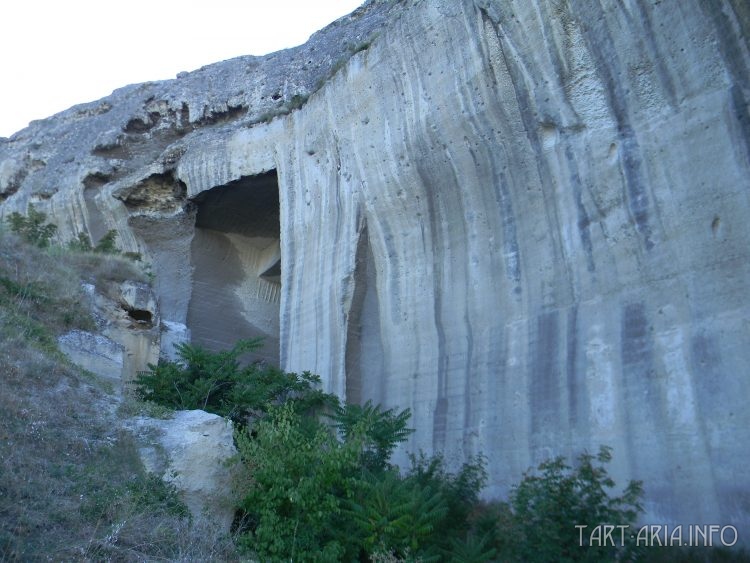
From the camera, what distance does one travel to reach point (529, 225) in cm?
1012

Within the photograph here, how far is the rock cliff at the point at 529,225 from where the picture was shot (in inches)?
298

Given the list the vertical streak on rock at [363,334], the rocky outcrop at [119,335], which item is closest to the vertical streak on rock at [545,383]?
the vertical streak on rock at [363,334]

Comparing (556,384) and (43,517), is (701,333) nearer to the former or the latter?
(556,384)

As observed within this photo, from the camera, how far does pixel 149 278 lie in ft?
51.8

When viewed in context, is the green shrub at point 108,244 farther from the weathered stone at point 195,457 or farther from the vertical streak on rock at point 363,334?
the weathered stone at point 195,457

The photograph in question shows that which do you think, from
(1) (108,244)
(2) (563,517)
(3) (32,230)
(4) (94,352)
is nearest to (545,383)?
(2) (563,517)

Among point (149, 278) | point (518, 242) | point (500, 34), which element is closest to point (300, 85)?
point (149, 278)

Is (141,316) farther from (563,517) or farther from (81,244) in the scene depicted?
(563,517)

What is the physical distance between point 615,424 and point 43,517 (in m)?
5.84

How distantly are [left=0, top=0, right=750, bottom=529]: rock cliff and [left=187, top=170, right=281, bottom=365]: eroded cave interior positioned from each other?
72cm

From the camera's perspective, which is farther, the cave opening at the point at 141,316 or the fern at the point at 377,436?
the cave opening at the point at 141,316

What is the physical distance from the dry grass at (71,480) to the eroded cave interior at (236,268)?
8.99 meters

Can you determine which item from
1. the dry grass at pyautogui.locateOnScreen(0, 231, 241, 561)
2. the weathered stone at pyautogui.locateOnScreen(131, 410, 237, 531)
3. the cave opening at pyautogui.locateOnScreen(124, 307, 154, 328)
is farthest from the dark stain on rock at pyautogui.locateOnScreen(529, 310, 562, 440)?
the cave opening at pyautogui.locateOnScreen(124, 307, 154, 328)

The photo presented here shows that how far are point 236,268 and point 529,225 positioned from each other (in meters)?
11.4
